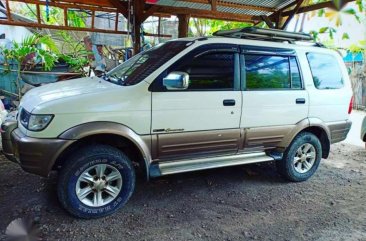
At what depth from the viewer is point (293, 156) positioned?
14.6ft

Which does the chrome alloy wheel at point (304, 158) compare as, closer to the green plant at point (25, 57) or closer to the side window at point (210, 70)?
the side window at point (210, 70)

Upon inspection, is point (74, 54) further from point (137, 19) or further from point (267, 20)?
point (267, 20)

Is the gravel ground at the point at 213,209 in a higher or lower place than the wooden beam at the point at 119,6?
lower

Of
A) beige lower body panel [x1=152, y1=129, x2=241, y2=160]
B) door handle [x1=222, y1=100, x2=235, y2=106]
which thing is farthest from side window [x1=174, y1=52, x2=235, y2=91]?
beige lower body panel [x1=152, y1=129, x2=241, y2=160]

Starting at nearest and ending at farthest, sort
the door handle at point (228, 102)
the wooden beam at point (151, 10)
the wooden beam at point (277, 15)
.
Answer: the door handle at point (228, 102), the wooden beam at point (151, 10), the wooden beam at point (277, 15)

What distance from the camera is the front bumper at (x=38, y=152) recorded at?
292cm

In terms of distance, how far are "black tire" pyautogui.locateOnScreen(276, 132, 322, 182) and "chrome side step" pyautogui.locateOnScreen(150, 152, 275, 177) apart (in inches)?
12.1

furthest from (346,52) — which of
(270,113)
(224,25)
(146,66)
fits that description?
(146,66)

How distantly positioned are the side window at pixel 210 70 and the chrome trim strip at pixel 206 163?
89 cm

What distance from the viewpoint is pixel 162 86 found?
11.2 ft

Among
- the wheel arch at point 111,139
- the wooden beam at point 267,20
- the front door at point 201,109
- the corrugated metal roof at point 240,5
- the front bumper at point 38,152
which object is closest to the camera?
the front bumper at point 38,152

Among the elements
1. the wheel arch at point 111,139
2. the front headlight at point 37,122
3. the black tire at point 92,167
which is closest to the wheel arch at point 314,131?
the wheel arch at point 111,139

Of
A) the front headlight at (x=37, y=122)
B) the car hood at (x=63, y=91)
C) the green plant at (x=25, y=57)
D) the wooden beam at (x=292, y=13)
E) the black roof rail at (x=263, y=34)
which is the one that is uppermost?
the wooden beam at (x=292, y=13)

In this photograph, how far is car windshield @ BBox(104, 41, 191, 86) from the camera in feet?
11.5
